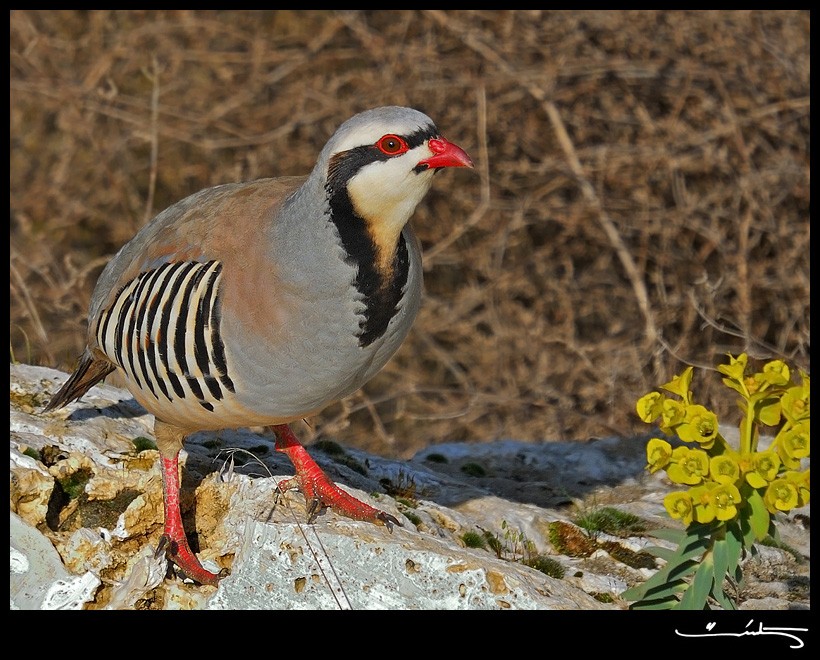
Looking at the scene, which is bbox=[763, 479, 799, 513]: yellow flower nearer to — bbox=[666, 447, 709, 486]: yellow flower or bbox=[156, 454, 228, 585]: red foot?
bbox=[666, 447, 709, 486]: yellow flower

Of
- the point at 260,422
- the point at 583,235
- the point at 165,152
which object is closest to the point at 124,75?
the point at 165,152

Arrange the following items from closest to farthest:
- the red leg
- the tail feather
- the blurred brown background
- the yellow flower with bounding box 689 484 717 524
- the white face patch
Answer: the yellow flower with bounding box 689 484 717 524
the white face patch
the red leg
the tail feather
the blurred brown background

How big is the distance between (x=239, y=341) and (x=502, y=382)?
5.75 meters

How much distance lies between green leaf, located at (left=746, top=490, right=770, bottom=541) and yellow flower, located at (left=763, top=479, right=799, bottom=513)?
33 millimetres

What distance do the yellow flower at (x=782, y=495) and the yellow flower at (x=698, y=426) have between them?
226mm

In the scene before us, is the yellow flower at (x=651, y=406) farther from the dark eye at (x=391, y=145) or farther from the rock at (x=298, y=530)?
the dark eye at (x=391, y=145)

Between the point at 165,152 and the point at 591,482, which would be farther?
the point at 165,152

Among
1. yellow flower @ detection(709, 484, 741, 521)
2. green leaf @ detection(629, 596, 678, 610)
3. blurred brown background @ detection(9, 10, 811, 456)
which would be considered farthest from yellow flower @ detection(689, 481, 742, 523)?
blurred brown background @ detection(9, 10, 811, 456)

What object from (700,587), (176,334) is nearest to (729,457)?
(700,587)

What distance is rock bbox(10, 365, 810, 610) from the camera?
3.89 meters

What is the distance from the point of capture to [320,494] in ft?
14.8

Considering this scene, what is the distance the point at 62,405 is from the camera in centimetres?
487

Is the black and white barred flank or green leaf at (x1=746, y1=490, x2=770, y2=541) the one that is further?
the black and white barred flank
